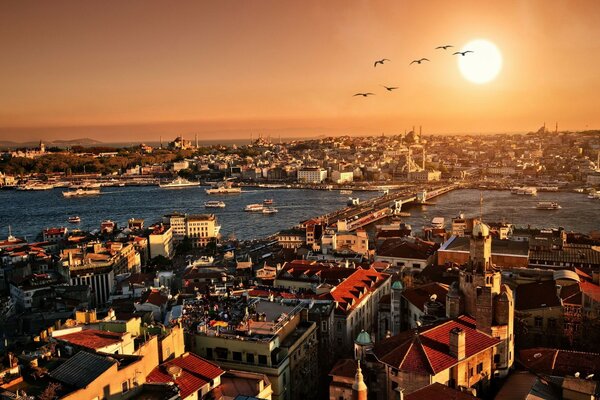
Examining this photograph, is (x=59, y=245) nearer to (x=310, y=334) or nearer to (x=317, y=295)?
(x=317, y=295)

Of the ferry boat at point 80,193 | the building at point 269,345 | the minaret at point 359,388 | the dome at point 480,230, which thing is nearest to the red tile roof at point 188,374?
the building at point 269,345

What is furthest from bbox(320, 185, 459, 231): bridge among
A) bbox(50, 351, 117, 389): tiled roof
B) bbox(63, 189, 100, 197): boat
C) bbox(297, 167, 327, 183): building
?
bbox(63, 189, 100, 197): boat

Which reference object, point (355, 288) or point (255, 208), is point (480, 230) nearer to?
point (355, 288)

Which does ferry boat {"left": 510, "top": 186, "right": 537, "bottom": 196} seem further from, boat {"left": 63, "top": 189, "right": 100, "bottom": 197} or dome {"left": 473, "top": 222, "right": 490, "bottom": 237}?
dome {"left": 473, "top": 222, "right": 490, "bottom": 237}

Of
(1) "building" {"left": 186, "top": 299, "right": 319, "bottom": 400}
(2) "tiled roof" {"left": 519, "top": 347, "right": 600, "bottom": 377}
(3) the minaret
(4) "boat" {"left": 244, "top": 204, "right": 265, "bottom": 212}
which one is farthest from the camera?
(4) "boat" {"left": 244, "top": 204, "right": 265, "bottom": 212}

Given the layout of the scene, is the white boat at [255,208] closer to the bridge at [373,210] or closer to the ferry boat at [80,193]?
the bridge at [373,210]

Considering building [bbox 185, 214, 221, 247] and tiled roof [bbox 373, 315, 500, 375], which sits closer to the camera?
tiled roof [bbox 373, 315, 500, 375]
